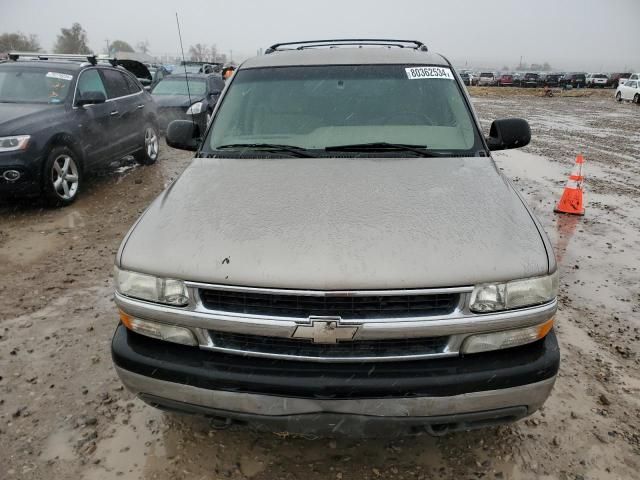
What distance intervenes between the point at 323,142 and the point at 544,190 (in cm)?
554

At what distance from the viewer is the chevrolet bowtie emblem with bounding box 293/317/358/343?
1.84m

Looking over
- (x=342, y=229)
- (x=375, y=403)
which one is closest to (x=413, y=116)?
(x=342, y=229)

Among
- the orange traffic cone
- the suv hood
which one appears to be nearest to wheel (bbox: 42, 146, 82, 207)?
the suv hood

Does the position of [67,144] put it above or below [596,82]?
above

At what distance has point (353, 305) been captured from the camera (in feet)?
6.10

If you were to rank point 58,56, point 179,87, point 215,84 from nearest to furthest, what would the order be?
point 58,56
point 179,87
point 215,84

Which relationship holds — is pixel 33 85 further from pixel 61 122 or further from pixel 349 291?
pixel 349 291

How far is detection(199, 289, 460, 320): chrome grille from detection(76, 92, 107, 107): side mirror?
579cm

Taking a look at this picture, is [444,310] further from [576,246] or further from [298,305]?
[576,246]

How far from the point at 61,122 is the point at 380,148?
4.88m

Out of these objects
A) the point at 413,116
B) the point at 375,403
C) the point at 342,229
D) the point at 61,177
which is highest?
the point at 413,116

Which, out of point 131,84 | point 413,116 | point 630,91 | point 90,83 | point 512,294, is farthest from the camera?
point 630,91

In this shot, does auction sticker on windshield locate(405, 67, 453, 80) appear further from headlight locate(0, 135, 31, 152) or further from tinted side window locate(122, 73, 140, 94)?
tinted side window locate(122, 73, 140, 94)

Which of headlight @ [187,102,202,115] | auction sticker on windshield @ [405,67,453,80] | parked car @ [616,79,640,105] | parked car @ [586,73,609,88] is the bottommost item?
parked car @ [586,73,609,88]
